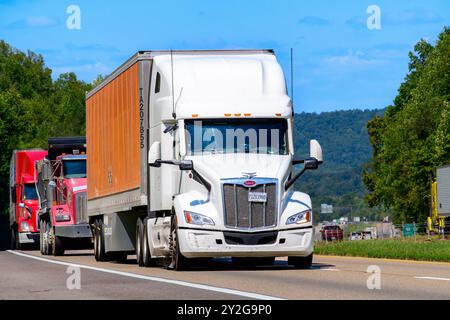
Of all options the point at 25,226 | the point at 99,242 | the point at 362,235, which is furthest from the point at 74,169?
the point at 362,235

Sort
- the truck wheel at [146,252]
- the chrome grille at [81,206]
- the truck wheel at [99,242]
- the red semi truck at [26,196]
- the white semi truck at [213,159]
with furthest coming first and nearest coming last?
the red semi truck at [26,196] → the chrome grille at [81,206] → the truck wheel at [99,242] → the truck wheel at [146,252] → the white semi truck at [213,159]

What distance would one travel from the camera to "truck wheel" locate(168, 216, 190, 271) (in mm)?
24016

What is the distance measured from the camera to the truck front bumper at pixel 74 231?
40.1m

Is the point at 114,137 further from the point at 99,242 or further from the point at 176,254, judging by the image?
the point at 176,254

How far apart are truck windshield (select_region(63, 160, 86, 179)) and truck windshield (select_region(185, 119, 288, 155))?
1676cm

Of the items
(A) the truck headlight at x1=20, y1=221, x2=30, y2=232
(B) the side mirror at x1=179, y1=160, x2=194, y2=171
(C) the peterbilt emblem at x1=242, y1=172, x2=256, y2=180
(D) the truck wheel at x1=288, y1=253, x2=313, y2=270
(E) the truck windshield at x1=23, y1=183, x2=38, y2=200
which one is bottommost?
(D) the truck wheel at x1=288, y1=253, x2=313, y2=270

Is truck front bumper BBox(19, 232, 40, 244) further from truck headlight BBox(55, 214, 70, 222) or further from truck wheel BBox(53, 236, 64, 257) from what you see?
truck headlight BBox(55, 214, 70, 222)

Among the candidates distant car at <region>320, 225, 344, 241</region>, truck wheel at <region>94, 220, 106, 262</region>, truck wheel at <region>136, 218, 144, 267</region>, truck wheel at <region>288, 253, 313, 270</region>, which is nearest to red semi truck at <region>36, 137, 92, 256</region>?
truck wheel at <region>94, 220, 106, 262</region>

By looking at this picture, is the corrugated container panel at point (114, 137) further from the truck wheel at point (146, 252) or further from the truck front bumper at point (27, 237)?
the truck front bumper at point (27, 237)

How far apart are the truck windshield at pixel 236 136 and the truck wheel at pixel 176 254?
1.51m

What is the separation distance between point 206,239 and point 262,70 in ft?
12.6

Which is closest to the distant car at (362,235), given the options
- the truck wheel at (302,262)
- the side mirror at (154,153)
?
the truck wheel at (302,262)

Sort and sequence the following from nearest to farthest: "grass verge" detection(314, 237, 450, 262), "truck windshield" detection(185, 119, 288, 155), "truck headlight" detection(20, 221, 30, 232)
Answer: "truck windshield" detection(185, 119, 288, 155)
"grass verge" detection(314, 237, 450, 262)
"truck headlight" detection(20, 221, 30, 232)
